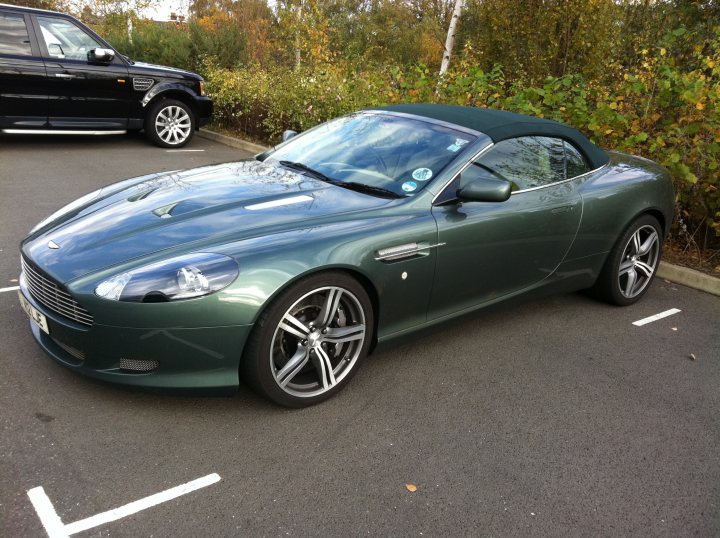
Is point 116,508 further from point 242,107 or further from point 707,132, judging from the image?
point 242,107

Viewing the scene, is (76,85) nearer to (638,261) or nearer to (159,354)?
(159,354)

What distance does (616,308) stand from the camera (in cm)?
489

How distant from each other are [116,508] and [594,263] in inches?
138

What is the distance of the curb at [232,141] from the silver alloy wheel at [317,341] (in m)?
7.41

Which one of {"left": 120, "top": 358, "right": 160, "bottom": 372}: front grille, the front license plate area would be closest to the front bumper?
{"left": 120, "top": 358, "right": 160, "bottom": 372}: front grille

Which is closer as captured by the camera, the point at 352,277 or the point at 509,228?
the point at 352,277

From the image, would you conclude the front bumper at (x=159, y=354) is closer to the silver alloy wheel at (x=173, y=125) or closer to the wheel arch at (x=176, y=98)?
the wheel arch at (x=176, y=98)

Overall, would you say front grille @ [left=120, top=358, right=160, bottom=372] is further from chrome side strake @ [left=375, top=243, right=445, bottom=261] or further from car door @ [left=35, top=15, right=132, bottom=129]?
car door @ [left=35, top=15, right=132, bottom=129]

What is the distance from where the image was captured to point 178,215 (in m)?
3.27

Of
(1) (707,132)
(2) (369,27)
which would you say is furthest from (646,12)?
(2) (369,27)

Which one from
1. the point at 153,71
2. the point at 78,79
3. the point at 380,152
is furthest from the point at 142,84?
the point at 380,152

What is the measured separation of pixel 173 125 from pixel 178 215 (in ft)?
24.3

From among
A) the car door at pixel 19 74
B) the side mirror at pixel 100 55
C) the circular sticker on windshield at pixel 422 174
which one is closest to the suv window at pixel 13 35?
the car door at pixel 19 74

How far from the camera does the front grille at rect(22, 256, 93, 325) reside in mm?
2797
